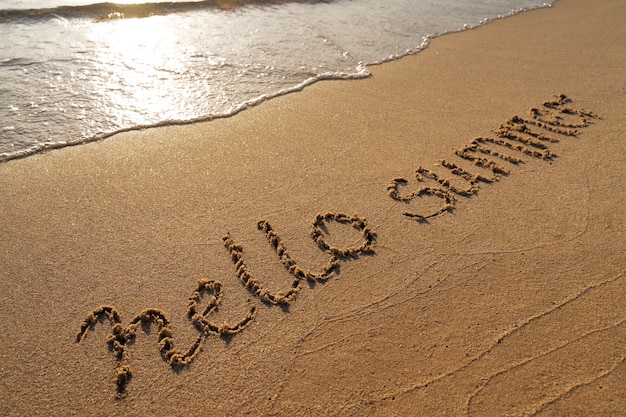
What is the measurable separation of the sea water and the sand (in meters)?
0.38

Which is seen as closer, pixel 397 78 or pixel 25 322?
pixel 25 322

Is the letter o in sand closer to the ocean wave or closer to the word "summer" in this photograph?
the word "summer"

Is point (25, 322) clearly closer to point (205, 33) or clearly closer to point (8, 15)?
point (205, 33)

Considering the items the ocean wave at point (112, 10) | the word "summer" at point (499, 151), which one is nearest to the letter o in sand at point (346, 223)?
the word "summer" at point (499, 151)

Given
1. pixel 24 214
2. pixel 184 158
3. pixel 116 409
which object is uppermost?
pixel 184 158

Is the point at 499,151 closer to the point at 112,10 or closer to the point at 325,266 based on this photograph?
the point at 325,266

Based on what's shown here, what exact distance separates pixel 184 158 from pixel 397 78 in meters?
2.24

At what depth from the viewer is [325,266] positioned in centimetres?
238

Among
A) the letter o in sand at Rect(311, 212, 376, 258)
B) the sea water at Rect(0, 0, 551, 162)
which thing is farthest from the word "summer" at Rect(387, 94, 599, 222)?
the sea water at Rect(0, 0, 551, 162)

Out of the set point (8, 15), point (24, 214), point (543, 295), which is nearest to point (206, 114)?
point (24, 214)

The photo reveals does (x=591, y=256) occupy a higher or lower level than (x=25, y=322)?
higher

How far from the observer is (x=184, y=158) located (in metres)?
3.12

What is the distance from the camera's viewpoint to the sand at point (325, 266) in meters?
1.86

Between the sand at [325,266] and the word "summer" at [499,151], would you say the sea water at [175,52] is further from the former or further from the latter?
the word "summer" at [499,151]
